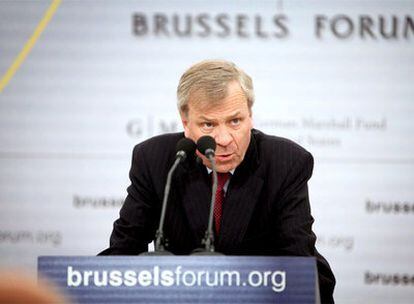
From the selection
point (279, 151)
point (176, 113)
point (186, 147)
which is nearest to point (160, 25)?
point (176, 113)

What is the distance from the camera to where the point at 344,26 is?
434 centimetres

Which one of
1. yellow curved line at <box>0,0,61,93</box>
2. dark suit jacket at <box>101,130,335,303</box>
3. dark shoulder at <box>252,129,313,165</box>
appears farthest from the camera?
yellow curved line at <box>0,0,61,93</box>

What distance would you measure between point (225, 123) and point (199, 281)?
1.09m

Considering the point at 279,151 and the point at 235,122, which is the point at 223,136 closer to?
the point at 235,122

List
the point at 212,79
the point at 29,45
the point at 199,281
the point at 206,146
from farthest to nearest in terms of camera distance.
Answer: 1. the point at 29,45
2. the point at 212,79
3. the point at 206,146
4. the point at 199,281

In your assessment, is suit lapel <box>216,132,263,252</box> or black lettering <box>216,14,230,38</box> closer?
suit lapel <box>216,132,263,252</box>

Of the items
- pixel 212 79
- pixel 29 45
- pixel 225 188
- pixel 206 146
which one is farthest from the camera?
pixel 29 45

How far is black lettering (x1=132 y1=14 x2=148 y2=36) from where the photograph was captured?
4395 mm

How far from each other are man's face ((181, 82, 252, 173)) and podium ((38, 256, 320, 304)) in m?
1.04

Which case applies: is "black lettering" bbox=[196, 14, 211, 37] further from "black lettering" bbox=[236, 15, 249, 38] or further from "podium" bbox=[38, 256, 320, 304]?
"podium" bbox=[38, 256, 320, 304]

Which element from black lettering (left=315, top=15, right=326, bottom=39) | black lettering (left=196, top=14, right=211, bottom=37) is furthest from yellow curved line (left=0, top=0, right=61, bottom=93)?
black lettering (left=315, top=15, right=326, bottom=39)

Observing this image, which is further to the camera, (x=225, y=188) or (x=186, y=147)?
(x=225, y=188)

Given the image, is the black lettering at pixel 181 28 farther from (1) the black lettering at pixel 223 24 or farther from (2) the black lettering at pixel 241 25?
(2) the black lettering at pixel 241 25

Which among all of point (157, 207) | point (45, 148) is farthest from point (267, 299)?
point (45, 148)
